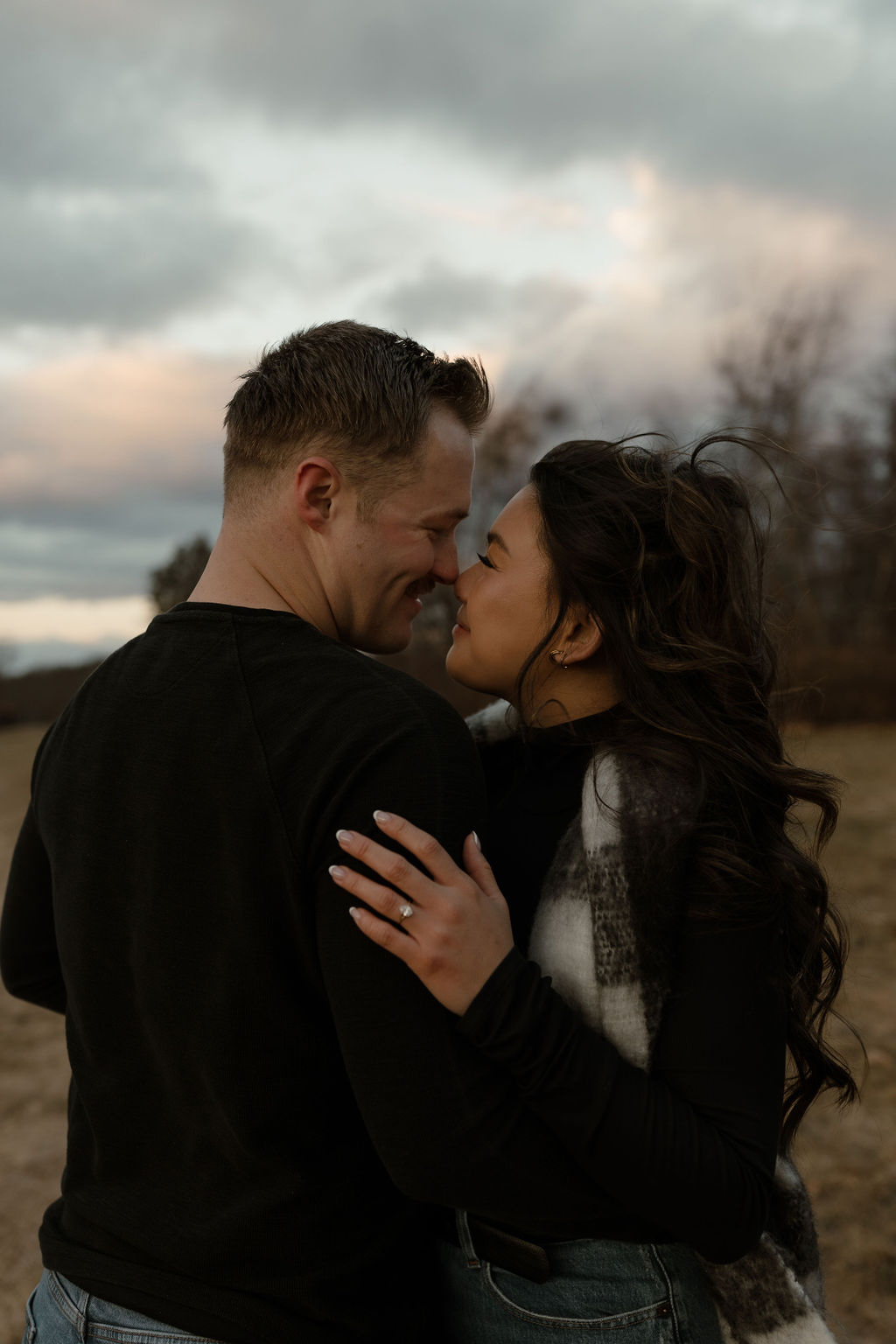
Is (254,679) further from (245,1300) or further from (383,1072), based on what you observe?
(245,1300)

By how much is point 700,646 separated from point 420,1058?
0.93 m

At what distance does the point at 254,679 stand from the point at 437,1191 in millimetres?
764

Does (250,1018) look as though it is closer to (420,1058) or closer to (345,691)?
(420,1058)

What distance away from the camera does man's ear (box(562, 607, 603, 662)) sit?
6.75 feet

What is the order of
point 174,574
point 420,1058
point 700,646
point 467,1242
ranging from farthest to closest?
point 174,574 → point 700,646 → point 467,1242 → point 420,1058

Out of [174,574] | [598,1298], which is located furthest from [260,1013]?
[174,574]

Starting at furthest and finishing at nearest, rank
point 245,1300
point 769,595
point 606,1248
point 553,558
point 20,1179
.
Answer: point 20,1179, point 769,595, point 553,558, point 606,1248, point 245,1300

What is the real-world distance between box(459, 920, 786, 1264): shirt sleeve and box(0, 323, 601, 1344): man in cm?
7

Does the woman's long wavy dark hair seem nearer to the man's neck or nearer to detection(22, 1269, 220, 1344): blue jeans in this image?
the man's neck

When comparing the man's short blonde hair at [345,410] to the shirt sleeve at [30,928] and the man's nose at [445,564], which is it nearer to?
the man's nose at [445,564]

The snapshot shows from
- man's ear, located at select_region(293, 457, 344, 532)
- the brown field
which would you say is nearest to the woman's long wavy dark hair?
man's ear, located at select_region(293, 457, 344, 532)

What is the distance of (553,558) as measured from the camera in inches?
83.0

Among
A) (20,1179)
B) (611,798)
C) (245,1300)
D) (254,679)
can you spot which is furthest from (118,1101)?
(20,1179)

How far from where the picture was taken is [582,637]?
2.08 metres
